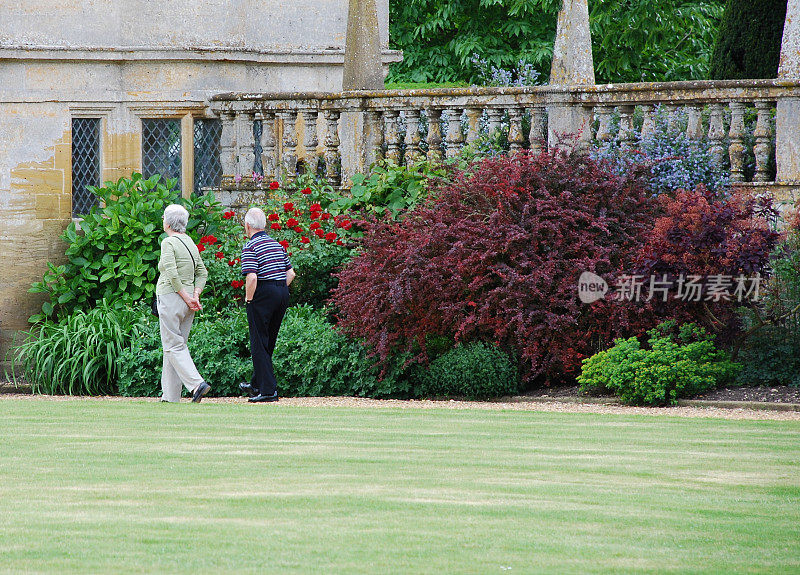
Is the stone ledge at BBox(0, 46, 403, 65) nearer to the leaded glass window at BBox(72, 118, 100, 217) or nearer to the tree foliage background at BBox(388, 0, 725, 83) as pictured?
the leaded glass window at BBox(72, 118, 100, 217)

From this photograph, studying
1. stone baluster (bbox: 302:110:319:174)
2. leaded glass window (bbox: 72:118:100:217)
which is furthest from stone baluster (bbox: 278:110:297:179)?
leaded glass window (bbox: 72:118:100:217)

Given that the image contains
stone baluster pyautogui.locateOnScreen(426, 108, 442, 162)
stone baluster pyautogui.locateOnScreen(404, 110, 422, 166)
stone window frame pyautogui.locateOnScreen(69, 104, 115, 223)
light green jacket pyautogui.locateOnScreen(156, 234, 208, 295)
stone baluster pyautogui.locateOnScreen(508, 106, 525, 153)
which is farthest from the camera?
stone window frame pyautogui.locateOnScreen(69, 104, 115, 223)

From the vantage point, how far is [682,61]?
94.5ft

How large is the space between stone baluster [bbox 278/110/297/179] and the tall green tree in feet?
19.0

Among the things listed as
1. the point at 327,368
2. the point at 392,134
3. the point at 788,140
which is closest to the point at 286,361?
the point at 327,368

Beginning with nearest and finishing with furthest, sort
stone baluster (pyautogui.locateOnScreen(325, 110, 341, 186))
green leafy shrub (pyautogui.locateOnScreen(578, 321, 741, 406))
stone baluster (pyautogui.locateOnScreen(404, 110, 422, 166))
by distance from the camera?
green leafy shrub (pyautogui.locateOnScreen(578, 321, 741, 406))
stone baluster (pyautogui.locateOnScreen(404, 110, 422, 166))
stone baluster (pyautogui.locateOnScreen(325, 110, 341, 186))

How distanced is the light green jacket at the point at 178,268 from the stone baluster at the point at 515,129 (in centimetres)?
398

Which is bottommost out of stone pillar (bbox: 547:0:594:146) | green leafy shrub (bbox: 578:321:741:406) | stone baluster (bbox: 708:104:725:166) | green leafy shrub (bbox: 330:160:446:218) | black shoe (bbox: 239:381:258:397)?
black shoe (bbox: 239:381:258:397)

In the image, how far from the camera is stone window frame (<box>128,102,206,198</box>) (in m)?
16.0

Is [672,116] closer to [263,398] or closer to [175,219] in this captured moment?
[263,398]

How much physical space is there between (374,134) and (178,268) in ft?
14.0

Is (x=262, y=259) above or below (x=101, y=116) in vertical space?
below

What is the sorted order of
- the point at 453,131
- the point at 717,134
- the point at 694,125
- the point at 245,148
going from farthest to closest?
the point at 245,148 → the point at 453,131 → the point at 694,125 → the point at 717,134

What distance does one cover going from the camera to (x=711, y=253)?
436 inches
